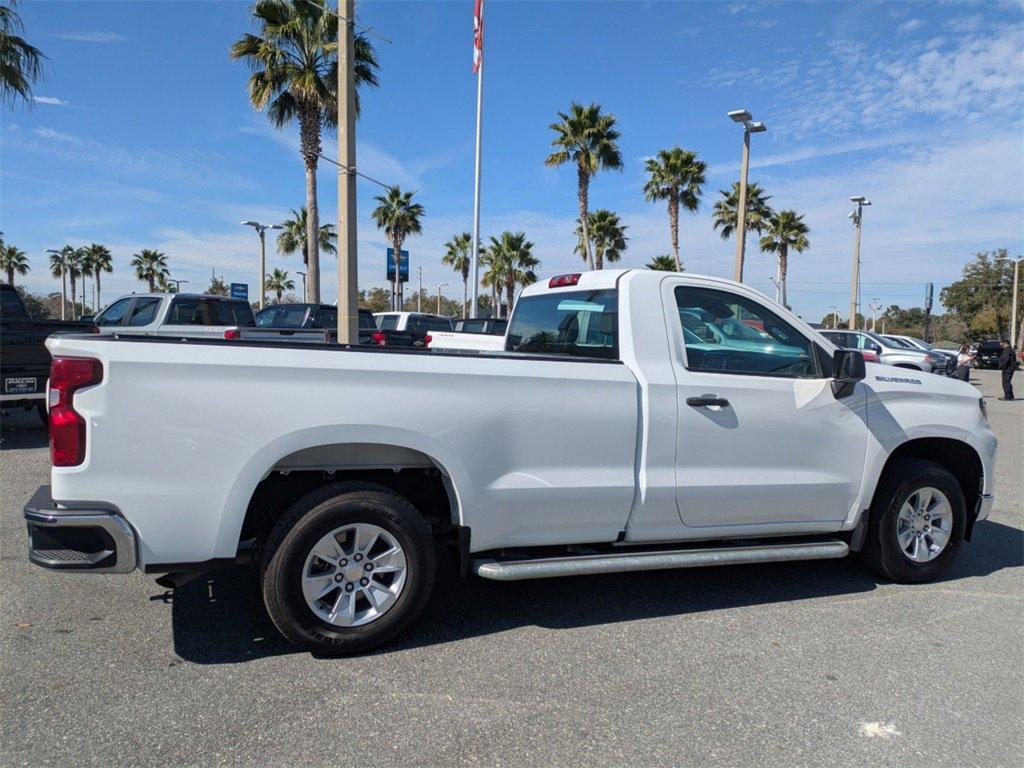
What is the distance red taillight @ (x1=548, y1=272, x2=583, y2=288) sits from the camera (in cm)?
477

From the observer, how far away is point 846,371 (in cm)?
415

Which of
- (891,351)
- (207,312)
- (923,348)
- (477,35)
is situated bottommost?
(891,351)

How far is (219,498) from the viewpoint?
3197mm

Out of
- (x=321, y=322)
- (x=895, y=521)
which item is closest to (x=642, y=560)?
(x=895, y=521)

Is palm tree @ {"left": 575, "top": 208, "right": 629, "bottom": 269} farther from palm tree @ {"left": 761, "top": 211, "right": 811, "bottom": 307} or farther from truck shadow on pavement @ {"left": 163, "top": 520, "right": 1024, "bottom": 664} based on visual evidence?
truck shadow on pavement @ {"left": 163, "top": 520, "right": 1024, "bottom": 664}

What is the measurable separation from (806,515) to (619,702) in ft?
6.27

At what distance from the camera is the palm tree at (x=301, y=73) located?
20.2 metres

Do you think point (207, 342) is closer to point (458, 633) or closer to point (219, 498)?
point (219, 498)

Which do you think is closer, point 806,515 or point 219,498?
point 219,498

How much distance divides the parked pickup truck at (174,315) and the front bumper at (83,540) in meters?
10.4

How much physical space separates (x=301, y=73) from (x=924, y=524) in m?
20.8

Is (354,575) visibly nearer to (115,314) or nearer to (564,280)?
(564,280)

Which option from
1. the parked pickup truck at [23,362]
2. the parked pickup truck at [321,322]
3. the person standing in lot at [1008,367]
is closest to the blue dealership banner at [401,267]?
the parked pickup truck at [321,322]

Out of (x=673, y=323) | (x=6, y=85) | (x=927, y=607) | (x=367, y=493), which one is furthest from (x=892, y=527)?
(x=6, y=85)
